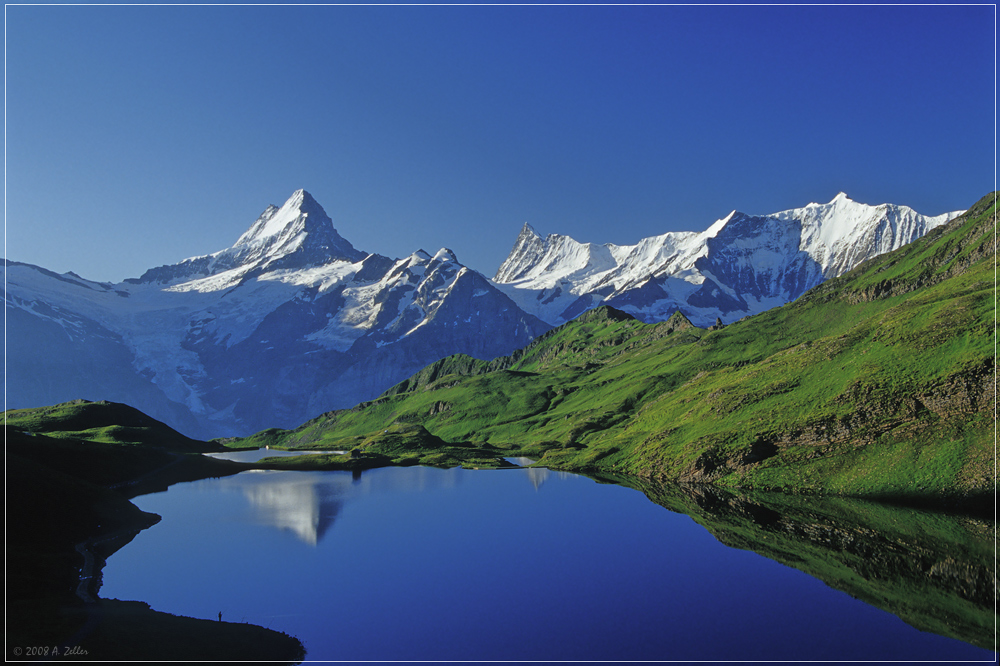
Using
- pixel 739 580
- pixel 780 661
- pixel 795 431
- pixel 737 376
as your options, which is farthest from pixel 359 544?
pixel 737 376

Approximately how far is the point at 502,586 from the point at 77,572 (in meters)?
48.7

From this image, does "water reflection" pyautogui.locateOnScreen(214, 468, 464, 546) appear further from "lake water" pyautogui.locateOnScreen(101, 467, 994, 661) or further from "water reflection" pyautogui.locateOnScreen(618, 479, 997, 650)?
"water reflection" pyautogui.locateOnScreen(618, 479, 997, 650)

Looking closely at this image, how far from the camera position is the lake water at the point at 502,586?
5575cm

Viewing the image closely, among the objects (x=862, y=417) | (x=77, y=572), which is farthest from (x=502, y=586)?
(x=862, y=417)

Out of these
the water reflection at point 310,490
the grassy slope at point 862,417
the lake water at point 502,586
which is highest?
the grassy slope at point 862,417

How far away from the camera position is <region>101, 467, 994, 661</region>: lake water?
2195 inches

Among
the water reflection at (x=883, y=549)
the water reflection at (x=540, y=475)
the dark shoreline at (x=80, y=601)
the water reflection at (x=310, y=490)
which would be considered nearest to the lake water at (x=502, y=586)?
the water reflection at (x=310, y=490)

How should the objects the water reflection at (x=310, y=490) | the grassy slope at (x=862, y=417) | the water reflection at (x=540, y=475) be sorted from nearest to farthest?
the grassy slope at (x=862, y=417) < the water reflection at (x=310, y=490) < the water reflection at (x=540, y=475)

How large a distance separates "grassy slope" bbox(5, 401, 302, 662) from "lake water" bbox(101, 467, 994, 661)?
3.33m

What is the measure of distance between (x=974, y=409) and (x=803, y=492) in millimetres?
27391

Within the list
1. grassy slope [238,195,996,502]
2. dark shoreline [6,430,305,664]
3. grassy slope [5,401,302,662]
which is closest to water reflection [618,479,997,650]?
grassy slope [238,195,996,502]

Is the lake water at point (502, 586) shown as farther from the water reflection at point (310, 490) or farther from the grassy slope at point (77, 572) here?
the grassy slope at point (77, 572)

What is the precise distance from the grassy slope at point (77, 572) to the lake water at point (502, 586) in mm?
3334

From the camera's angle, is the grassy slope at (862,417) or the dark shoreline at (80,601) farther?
the grassy slope at (862,417)
